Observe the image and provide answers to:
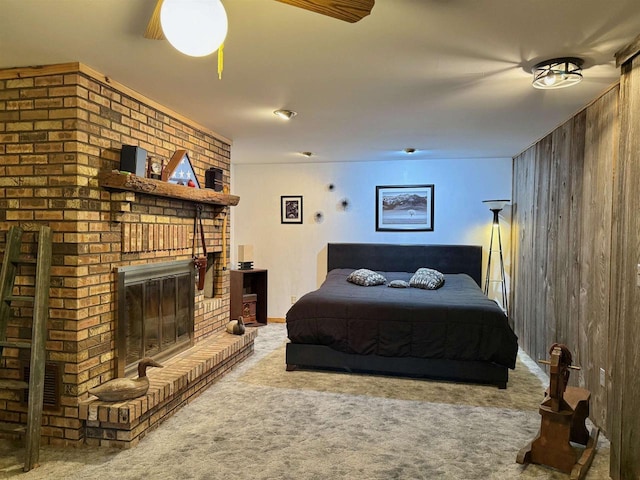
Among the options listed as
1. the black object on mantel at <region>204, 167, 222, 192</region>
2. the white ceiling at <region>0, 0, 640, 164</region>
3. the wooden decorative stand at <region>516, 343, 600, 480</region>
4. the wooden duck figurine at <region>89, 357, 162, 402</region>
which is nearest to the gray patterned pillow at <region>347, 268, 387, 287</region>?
the white ceiling at <region>0, 0, 640, 164</region>

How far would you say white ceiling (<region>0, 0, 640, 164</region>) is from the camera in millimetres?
1816

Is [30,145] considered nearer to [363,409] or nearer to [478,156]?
[363,409]

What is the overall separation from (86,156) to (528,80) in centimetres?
279

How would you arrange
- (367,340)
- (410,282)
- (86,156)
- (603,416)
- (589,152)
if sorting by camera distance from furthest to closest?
1. (410,282)
2. (367,340)
3. (589,152)
4. (603,416)
5. (86,156)

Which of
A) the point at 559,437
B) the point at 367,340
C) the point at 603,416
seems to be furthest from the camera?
the point at 367,340

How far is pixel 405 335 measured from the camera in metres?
3.70

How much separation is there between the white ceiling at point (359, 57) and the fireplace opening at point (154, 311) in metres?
1.32

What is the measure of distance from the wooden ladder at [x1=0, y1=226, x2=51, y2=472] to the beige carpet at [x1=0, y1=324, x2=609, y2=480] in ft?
0.61

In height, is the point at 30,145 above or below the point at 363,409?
above

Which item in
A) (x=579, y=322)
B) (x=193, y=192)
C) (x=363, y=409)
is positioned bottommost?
(x=363, y=409)

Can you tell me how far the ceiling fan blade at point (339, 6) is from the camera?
1290mm

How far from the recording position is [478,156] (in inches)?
217

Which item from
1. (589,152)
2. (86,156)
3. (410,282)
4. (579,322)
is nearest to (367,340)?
(410,282)

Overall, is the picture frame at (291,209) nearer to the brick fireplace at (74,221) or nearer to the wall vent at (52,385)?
the brick fireplace at (74,221)
